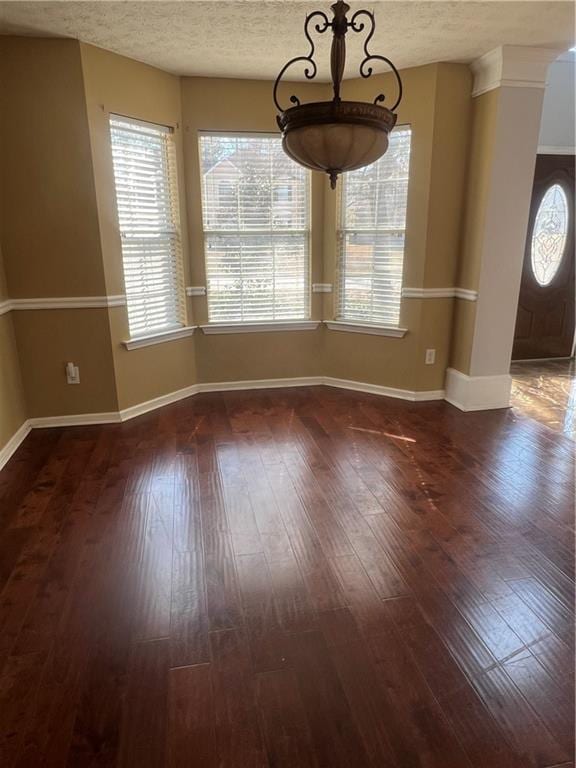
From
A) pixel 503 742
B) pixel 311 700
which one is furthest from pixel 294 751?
pixel 503 742

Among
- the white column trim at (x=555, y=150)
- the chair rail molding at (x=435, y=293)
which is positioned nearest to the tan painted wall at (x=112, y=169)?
the chair rail molding at (x=435, y=293)

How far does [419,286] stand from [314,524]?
2314 millimetres

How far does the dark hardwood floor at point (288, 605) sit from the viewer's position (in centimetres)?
139

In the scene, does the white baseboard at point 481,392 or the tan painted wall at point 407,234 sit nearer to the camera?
the tan painted wall at point 407,234

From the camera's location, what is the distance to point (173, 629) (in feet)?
5.78

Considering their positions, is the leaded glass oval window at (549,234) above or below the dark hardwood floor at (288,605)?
above

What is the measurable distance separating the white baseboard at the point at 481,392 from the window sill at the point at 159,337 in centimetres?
231

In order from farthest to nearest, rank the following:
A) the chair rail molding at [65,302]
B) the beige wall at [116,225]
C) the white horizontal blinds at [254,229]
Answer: the white horizontal blinds at [254,229], the chair rail molding at [65,302], the beige wall at [116,225]

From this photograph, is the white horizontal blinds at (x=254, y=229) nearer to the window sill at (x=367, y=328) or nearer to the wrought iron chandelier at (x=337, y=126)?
the window sill at (x=367, y=328)

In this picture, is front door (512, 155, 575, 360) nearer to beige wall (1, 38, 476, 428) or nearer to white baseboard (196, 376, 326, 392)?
beige wall (1, 38, 476, 428)

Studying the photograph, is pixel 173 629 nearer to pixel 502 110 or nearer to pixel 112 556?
pixel 112 556

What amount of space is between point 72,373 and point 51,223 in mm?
1050

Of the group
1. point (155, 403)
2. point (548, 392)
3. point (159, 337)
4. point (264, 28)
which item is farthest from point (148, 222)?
point (548, 392)

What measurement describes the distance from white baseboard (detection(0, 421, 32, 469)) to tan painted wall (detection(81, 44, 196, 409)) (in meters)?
0.67
